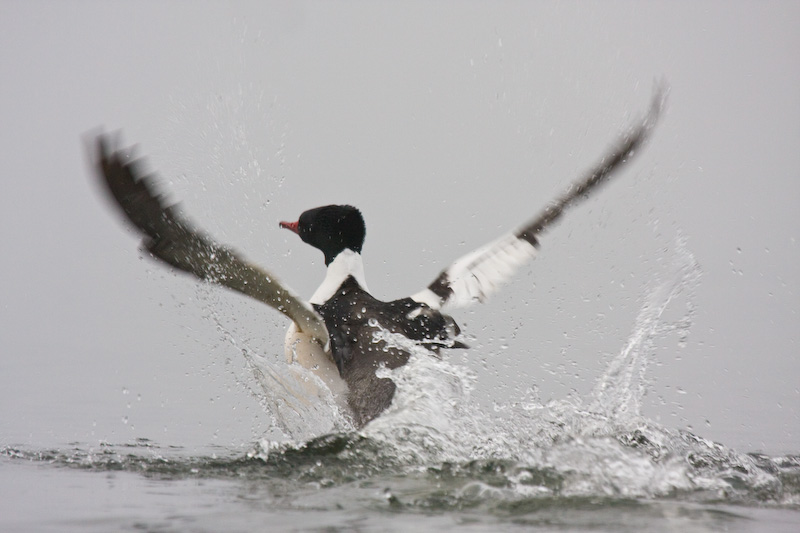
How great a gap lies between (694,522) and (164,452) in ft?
10.3

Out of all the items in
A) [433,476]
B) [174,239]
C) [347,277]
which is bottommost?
[433,476]

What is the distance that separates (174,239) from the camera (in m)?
5.23

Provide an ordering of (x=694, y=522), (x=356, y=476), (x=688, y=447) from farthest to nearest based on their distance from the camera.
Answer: (x=688, y=447), (x=356, y=476), (x=694, y=522)

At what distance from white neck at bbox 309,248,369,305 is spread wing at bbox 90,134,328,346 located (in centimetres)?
110

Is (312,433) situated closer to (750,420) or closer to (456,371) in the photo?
(456,371)

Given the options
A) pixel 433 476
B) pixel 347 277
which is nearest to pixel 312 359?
pixel 347 277

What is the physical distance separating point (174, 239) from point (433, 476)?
1.70 meters

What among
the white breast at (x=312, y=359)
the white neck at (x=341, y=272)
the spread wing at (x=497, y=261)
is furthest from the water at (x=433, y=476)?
the spread wing at (x=497, y=261)

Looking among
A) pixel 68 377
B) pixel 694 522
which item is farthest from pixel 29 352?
pixel 694 522

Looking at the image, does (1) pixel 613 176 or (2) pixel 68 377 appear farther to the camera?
(2) pixel 68 377

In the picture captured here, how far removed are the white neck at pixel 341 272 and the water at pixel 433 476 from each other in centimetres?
74

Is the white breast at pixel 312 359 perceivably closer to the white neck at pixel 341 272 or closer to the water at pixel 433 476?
the water at pixel 433 476

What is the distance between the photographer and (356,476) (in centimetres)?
491

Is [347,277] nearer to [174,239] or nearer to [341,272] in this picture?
[341,272]
